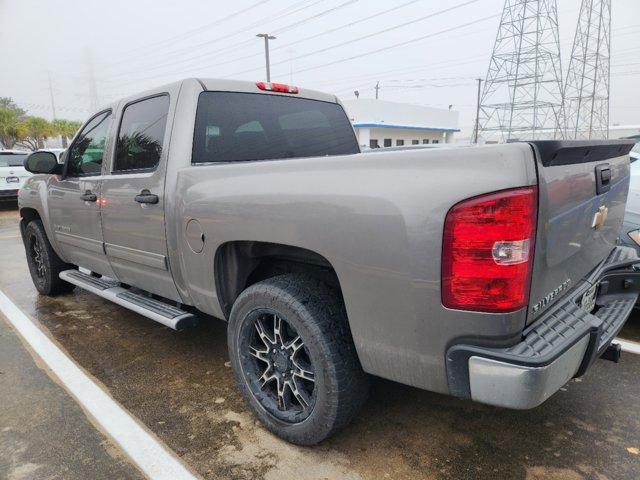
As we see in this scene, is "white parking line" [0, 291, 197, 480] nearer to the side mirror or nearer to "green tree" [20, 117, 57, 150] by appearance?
the side mirror

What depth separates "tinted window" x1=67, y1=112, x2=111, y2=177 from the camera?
376cm

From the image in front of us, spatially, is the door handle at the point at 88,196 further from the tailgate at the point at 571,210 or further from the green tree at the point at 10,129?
the green tree at the point at 10,129

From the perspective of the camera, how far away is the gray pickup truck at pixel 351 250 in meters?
1.67

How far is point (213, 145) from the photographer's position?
296 cm

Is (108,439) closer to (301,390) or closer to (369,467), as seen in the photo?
(301,390)

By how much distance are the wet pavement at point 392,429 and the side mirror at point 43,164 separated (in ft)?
5.19

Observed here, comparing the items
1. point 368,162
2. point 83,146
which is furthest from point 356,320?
point 83,146

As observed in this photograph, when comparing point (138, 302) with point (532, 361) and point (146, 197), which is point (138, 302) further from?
point (532, 361)

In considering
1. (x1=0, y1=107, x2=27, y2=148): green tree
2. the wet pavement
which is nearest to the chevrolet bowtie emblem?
the wet pavement

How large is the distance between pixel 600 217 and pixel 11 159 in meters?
14.9

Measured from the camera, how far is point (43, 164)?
3.98 m

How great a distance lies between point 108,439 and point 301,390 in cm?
109

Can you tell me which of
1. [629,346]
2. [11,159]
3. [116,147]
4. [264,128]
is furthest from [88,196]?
[11,159]

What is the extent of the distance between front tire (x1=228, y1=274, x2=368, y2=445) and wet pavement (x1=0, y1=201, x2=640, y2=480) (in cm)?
17
